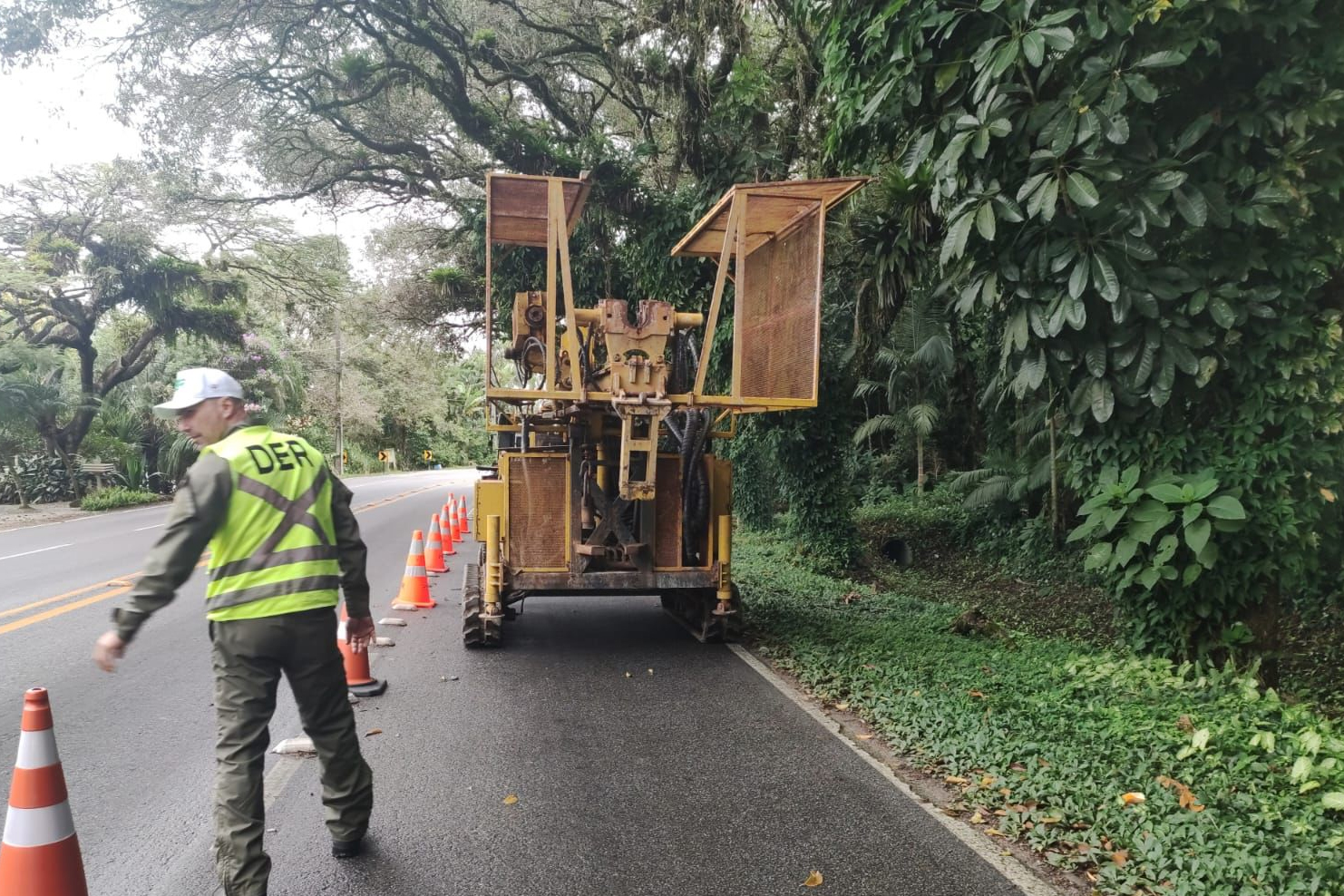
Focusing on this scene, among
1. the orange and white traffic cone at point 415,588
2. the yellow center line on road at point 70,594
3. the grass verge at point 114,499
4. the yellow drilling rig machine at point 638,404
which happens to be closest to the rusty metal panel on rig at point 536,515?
the yellow drilling rig machine at point 638,404

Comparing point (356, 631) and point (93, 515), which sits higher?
point (356, 631)

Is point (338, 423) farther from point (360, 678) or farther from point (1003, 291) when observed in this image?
point (1003, 291)

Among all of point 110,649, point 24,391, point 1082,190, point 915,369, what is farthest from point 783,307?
point 24,391

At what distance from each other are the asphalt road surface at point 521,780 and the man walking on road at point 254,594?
0.40 m

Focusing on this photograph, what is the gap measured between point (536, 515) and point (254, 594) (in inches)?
158

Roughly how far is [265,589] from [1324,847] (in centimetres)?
417

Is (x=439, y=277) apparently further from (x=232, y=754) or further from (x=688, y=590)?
(x=232, y=754)

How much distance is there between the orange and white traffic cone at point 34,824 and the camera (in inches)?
107

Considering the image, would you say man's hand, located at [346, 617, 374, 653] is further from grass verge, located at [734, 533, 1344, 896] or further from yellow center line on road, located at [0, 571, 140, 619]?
yellow center line on road, located at [0, 571, 140, 619]

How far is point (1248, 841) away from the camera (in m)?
3.40

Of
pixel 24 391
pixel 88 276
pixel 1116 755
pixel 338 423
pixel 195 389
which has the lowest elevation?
pixel 1116 755

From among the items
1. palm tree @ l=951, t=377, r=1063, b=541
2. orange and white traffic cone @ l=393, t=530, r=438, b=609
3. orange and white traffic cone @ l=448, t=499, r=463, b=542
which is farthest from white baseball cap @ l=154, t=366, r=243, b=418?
A: orange and white traffic cone @ l=448, t=499, r=463, b=542

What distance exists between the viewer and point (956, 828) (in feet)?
12.9

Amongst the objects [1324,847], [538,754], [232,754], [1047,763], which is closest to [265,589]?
[232,754]
